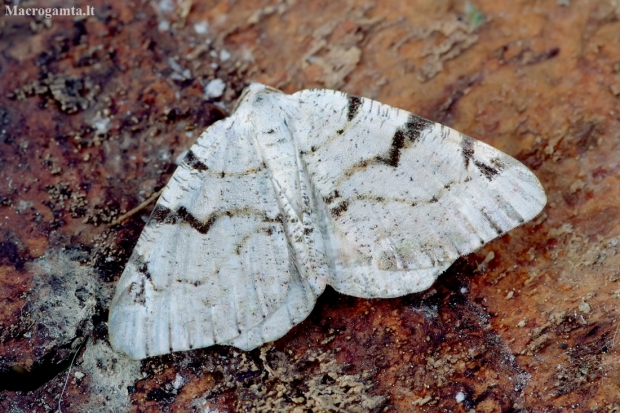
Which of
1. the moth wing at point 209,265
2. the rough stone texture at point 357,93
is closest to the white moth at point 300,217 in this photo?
the moth wing at point 209,265

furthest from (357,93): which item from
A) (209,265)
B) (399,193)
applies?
(209,265)

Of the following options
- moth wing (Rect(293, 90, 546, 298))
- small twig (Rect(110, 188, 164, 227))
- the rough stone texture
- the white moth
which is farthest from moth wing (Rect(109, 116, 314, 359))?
small twig (Rect(110, 188, 164, 227))

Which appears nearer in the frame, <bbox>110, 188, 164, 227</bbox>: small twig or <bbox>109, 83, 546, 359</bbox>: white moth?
<bbox>109, 83, 546, 359</bbox>: white moth

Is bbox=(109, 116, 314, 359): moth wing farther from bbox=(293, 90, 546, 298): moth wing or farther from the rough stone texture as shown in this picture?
→ bbox=(293, 90, 546, 298): moth wing

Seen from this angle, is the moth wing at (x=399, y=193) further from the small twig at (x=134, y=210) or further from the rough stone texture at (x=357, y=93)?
the small twig at (x=134, y=210)

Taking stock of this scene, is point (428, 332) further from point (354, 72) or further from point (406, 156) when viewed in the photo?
point (354, 72)

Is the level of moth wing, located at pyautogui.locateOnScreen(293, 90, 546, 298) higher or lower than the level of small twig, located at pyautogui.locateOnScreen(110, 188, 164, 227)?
lower

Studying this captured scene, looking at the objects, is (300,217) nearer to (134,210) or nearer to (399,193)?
(399,193)

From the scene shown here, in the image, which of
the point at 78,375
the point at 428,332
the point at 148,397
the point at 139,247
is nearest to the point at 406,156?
the point at 428,332
